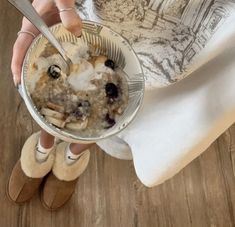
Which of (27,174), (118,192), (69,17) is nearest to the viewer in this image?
(69,17)

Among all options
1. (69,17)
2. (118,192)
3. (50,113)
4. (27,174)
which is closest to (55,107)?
(50,113)

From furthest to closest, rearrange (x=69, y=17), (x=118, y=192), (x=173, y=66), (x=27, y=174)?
(x=118, y=192)
(x=27, y=174)
(x=173, y=66)
(x=69, y=17)

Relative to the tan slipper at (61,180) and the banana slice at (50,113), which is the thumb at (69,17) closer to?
the banana slice at (50,113)

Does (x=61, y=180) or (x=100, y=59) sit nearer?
(x=100, y=59)

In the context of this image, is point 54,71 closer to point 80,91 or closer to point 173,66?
point 80,91

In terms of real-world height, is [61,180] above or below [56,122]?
below

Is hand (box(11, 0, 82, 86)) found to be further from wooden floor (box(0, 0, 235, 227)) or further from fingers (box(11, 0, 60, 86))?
wooden floor (box(0, 0, 235, 227))
